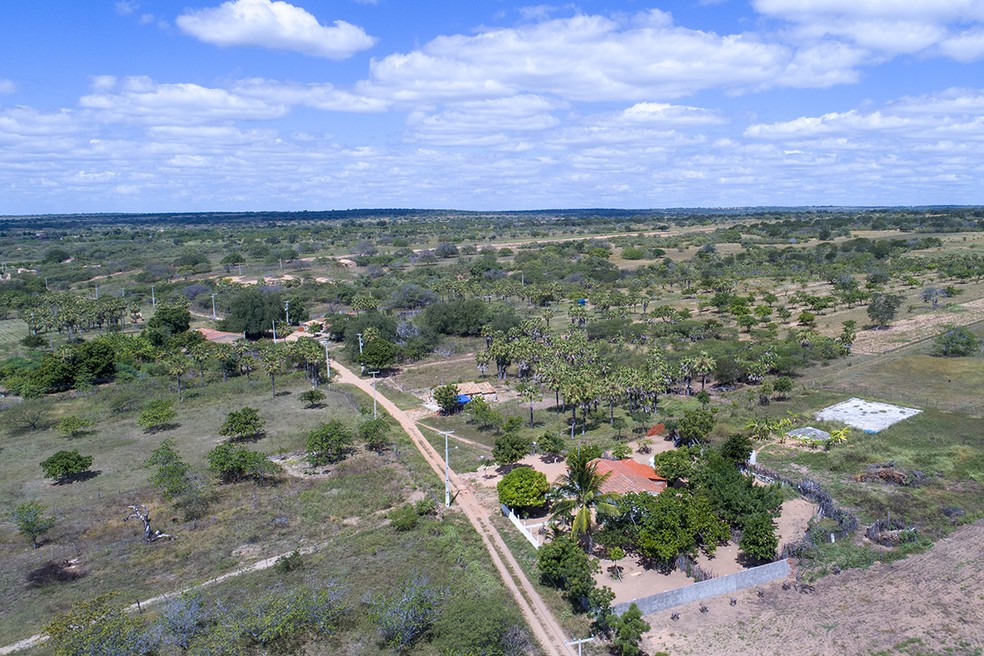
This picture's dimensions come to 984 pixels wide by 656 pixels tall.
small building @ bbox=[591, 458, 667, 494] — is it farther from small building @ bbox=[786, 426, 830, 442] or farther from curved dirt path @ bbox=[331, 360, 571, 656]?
small building @ bbox=[786, 426, 830, 442]

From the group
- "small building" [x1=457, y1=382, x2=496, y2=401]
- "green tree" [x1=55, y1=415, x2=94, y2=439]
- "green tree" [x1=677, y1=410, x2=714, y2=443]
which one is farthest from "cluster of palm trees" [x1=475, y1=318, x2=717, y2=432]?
"green tree" [x1=55, y1=415, x2=94, y2=439]

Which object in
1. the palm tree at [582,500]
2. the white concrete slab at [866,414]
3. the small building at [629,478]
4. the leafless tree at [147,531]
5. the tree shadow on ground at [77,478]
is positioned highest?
the palm tree at [582,500]

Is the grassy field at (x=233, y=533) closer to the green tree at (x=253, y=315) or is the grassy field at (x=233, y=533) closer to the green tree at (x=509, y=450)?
the green tree at (x=509, y=450)

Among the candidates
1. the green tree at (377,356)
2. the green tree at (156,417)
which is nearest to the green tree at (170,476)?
the green tree at (156,417)

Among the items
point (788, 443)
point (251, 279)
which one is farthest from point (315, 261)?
point (788, 443)

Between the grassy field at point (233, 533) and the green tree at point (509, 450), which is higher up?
the green tree at point (509, 450)

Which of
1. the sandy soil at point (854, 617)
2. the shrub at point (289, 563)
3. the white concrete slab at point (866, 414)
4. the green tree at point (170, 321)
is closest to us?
the sandy soil at point (854, 617)
